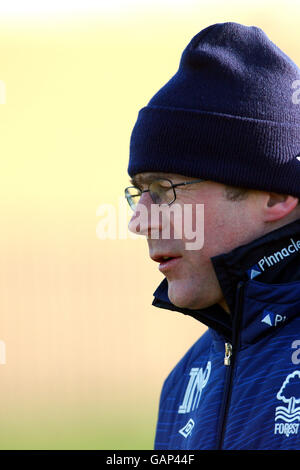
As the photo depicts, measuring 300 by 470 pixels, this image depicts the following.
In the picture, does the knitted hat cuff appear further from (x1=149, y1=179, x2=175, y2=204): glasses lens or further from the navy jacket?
the navy jacket

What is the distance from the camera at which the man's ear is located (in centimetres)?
240

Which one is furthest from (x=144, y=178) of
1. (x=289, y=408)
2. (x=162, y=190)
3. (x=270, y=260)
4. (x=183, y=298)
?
(x=289, y=408)

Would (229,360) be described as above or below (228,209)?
below

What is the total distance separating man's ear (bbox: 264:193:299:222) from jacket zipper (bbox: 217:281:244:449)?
0.25m

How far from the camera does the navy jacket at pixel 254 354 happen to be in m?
2.07

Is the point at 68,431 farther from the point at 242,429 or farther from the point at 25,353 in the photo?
the point at 242,429

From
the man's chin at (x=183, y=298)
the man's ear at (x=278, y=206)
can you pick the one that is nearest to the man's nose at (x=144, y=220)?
the man's chin at (x=183, y=298)

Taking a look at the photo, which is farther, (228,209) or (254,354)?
(228,209)

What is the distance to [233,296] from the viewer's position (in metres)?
2.35

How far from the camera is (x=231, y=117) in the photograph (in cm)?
246

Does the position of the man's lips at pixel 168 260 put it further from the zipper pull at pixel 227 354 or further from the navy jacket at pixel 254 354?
the zipper pull at pixel 227 354

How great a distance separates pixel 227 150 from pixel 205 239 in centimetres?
28

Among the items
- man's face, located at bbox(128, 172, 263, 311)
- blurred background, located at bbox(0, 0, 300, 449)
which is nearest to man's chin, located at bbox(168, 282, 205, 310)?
man's face, located at bbox(128, 172, 263, 311)

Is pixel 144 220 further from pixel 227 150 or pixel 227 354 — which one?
pixel 227 354
